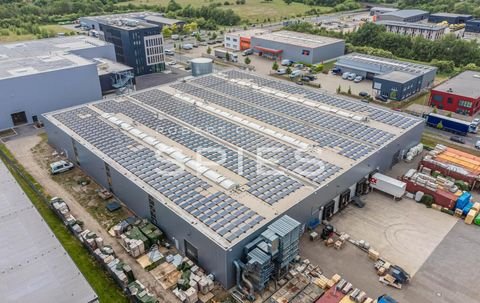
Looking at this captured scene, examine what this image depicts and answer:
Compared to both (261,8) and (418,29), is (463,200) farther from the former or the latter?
(261,8)

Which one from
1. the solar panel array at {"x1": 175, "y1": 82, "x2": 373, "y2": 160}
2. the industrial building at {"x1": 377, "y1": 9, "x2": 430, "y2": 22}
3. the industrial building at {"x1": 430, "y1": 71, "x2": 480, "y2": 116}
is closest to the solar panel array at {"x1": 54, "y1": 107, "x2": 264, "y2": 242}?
the solar panel array at {"x1": 175, "y1": 82, "x2": 373, "y2": 160}

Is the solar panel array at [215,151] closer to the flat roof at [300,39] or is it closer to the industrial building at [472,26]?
the flat roof at [300,39]

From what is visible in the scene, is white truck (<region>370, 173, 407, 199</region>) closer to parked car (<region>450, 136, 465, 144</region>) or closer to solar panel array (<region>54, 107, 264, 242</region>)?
solar panel array (<region>54, 107, 264, 242</region>)

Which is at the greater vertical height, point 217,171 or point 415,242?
point 217,171

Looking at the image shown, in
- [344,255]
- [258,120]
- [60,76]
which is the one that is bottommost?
[344,255]

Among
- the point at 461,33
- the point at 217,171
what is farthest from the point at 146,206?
the point at 461,33

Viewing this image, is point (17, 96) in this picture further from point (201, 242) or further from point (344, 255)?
point (344, 255)
